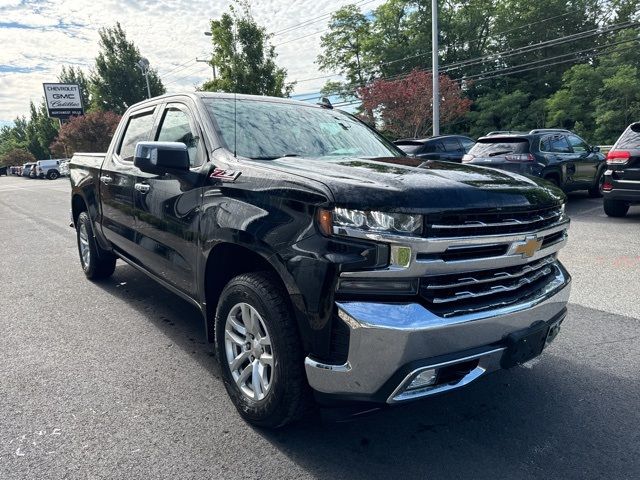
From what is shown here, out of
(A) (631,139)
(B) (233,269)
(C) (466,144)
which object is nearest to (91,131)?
(C) (466,144)

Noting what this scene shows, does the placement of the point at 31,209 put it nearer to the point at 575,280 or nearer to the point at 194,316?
the point at 194,316

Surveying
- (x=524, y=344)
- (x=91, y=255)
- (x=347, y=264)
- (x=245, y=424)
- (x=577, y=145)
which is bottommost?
(x=245, y=424)

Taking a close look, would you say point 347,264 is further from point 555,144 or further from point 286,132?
point 555,144

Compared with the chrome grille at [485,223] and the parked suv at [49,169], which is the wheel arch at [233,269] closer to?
the chrome grille at [485,223]

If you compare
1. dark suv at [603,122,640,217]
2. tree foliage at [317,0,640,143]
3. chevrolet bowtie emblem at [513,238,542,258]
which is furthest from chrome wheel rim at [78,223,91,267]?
tree foliage at [317,0,640,143]

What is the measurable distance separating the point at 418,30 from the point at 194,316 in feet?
156

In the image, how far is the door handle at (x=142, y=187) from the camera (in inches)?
143

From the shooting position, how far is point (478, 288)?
7.38 feet

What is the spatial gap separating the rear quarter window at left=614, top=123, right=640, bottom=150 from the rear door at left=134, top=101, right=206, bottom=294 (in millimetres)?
7733

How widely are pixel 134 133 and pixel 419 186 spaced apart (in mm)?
3151

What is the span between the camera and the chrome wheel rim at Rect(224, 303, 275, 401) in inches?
97.5

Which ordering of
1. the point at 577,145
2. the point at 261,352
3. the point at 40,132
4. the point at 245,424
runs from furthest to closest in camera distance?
the point at 40,132, the point at 577,145, the point at 245,424, the point at 261,352

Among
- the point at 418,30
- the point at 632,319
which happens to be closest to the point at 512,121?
the point at 418,30

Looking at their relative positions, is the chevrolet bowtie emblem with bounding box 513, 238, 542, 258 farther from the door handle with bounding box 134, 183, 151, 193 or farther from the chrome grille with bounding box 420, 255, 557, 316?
the door handle with bounding box 134, 183, 151, 193
